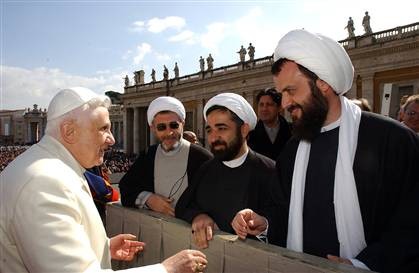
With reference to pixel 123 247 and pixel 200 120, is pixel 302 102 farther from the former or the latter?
pixel 200 120

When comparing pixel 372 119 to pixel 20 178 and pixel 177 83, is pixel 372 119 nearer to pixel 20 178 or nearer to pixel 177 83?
pixel 20 178

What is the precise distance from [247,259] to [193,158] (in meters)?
Result: 1.83

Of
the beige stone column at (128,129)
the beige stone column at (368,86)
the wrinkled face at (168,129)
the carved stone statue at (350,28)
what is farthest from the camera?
the beige stone column at (128,129)

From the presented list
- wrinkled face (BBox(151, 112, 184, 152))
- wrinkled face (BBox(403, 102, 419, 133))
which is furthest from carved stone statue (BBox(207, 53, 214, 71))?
wrinkled face (BBox(151, 112, 184, 152))

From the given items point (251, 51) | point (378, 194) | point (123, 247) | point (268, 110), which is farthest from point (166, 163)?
point (251, 51)

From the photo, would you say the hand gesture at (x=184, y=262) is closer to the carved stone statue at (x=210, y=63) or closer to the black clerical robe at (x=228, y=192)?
the black clerical robe at (x=228, y=192)

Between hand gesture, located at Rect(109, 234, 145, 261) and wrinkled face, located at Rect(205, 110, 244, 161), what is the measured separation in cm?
91

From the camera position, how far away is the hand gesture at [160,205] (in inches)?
137

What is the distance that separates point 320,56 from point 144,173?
225cm

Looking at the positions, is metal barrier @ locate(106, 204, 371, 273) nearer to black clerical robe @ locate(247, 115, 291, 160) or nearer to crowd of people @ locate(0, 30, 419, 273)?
crowd of people @ locate(0, 30, 419, 273)

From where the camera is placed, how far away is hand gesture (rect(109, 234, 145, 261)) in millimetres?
2611

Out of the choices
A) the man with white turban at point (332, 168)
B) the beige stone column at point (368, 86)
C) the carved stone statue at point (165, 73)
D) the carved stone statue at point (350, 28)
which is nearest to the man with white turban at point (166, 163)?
the man with white turban at point (332, 168)

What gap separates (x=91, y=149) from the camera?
2.18 meters

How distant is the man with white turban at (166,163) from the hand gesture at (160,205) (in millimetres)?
239
